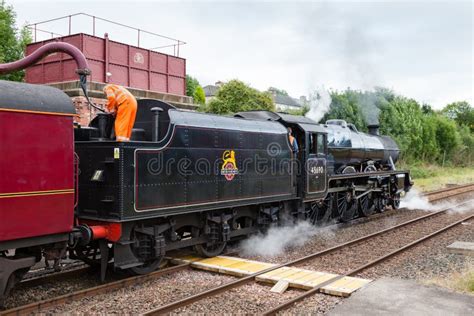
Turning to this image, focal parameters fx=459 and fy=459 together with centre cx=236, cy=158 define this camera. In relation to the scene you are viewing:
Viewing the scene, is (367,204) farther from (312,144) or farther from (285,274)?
(285,274)

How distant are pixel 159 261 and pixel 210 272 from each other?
922 mm

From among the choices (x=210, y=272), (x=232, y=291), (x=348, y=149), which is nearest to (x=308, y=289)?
(x=232, y=291)

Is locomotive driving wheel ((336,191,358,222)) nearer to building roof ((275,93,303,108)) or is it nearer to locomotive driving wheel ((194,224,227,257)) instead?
locomotive driving wheel ((194,224,227,257))

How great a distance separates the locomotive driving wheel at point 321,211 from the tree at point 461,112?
69191 millimetres

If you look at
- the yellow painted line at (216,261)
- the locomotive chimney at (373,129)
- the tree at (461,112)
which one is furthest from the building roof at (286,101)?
the yellow painted line at (216,261)

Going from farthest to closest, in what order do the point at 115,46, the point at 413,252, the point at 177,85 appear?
the point at 177,85
the point at 115,46
the point at 413,252

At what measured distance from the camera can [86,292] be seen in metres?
6.31

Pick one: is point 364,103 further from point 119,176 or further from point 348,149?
A: point 119,176

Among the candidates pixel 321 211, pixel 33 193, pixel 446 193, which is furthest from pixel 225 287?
pixel 446 193

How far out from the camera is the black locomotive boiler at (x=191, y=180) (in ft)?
22.1

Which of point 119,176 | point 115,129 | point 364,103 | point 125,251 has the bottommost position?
point 125,251

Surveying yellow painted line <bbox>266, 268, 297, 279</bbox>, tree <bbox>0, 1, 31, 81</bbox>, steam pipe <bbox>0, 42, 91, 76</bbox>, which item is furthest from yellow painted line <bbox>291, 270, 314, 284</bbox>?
tree <bbox>0, 1, 31, 81</bbox>

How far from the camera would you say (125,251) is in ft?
22.5

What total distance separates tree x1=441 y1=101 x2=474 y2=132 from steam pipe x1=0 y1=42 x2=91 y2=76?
76227 millimetres
